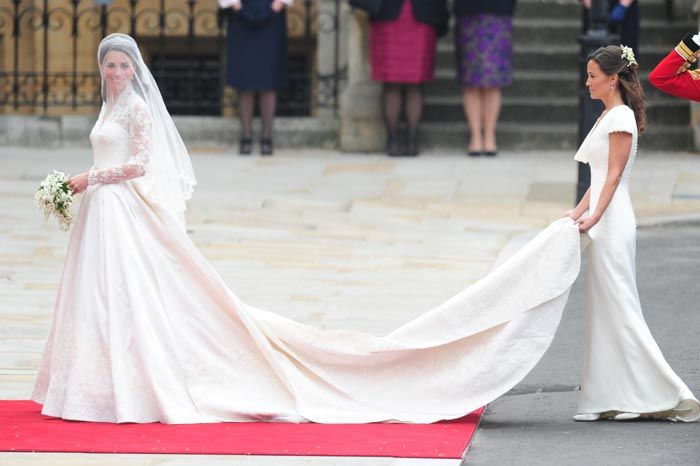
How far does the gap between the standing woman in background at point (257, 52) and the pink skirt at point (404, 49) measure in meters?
1.03

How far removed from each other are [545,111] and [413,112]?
1645mm

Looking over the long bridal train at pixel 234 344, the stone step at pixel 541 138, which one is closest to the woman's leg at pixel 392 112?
the stone step at pixel 541 138

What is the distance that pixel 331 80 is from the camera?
19.1 m

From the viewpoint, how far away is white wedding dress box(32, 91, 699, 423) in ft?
26.2

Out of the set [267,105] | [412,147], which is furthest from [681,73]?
[267,105]

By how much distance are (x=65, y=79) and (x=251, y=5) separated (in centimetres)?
271

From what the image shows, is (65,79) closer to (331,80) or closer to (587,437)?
(331,80)

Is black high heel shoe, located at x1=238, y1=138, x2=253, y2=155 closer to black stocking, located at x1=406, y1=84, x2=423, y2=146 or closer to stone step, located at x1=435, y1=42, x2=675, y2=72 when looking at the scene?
black stocking, located at x1=406, y1=84, x2=423, y2=146

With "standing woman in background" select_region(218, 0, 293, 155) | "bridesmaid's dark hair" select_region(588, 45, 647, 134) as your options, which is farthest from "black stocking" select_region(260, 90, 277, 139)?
"bridesmaid's dark hair" select_region(588, 45, 647, 134)

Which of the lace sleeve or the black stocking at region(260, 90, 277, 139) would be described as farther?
the black stocking at region(260, 90, 277, 139)

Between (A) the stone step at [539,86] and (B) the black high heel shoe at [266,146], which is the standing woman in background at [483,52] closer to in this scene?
(A) the stone step at [539,86]

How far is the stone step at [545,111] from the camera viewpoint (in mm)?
18703

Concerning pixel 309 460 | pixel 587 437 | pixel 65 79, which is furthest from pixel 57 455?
pixel 65 79

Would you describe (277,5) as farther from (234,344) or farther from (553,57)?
(234,344)
